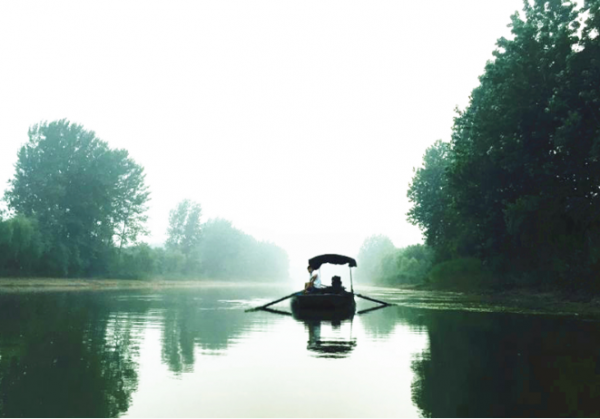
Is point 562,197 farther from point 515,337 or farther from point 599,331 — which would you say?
point 515,337

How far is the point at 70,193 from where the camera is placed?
7275 centimetres

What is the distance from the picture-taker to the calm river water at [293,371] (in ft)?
27.6

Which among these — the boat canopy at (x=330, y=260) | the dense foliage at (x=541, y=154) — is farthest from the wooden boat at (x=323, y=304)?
the dense foliage at (x=541, y=154)

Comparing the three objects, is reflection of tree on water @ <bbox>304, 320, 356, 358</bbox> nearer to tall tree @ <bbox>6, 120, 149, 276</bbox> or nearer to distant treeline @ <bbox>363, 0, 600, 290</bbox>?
distant treeline @ <bbox>363, 0, 600, 290</bbox>

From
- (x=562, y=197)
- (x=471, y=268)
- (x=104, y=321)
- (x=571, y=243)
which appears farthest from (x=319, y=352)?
(x=471, y=268)

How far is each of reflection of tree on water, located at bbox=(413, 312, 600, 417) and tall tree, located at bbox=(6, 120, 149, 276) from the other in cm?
5796

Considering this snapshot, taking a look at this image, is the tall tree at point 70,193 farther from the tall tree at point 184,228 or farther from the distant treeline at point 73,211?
the tall tree at point 184,228

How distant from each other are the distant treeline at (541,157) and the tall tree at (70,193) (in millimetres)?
49038

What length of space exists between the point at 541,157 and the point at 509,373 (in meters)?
25.4

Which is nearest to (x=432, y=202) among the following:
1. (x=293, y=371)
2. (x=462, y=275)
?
(x=462, y=275)

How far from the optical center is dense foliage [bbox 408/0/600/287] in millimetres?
30125

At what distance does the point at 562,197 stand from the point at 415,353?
22.4 meters

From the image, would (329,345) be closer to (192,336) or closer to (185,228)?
(192,336)

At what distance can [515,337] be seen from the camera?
16891mm
